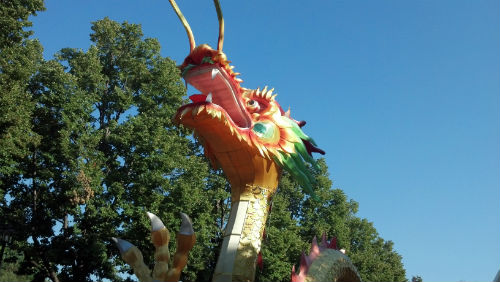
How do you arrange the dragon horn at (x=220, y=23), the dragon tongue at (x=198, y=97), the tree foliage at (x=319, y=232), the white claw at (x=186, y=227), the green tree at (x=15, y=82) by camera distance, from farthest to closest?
the tree foliage at (x=319, y=232) → the green tree at (x=15, y=82) → the dragon tongue at (x=198, y=97) → the dragon horn at (x=220, y=23) → the white claw at (x=186, y=227)

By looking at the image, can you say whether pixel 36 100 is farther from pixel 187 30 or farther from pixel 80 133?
pixel 187 30

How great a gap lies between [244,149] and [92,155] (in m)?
9.09

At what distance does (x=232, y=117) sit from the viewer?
215 inches

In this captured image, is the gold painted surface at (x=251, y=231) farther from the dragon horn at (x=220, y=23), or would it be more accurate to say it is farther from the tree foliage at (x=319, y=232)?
the tree foliage at (x=319, y=232)

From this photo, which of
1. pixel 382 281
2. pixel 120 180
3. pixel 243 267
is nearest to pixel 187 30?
pixel 243 267

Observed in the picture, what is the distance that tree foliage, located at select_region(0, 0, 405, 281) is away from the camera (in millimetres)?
12391

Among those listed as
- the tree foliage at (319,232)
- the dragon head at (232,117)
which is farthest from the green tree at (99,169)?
the dragon head at (232,117)

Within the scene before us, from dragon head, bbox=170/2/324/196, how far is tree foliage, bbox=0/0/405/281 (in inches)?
238

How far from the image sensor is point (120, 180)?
45.0ft

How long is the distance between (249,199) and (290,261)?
41.8 feet

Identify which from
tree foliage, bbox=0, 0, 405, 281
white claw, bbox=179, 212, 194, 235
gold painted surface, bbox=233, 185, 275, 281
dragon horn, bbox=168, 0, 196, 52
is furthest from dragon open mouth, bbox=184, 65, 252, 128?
tree foliage, bbox=0, 0, 405, 281

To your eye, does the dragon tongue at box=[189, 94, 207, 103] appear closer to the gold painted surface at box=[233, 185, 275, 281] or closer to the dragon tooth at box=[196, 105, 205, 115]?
the dragon tooth at box=[196, 105, 205, 115]

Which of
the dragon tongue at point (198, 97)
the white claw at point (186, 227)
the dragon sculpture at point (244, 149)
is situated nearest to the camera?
the white claw at point (186, 227)

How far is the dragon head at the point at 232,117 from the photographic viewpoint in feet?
16.6
